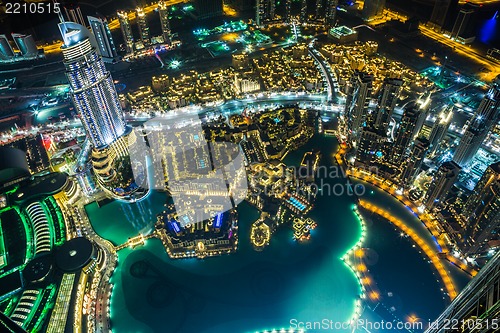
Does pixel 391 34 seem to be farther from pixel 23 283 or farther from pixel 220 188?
pixel 23 283

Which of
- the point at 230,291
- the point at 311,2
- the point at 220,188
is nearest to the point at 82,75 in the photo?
the point at 220,188

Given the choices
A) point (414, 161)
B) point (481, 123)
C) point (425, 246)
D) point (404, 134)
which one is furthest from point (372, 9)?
point (425, 246)

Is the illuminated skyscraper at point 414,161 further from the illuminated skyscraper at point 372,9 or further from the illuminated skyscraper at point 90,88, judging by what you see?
the illuminated skyscraper at point 372,9

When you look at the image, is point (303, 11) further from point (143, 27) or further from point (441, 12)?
point (143, 27)

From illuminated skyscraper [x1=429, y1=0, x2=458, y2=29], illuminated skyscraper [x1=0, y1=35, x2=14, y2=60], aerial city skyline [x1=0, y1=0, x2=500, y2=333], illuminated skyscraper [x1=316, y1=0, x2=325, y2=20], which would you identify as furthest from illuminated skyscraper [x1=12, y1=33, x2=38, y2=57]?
illuminated skyscraper [x1=429, y1=0, x2=458, y2=29]

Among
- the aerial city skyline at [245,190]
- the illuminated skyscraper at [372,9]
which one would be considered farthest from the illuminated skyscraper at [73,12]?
the illuminated skyscraper at [372,9]

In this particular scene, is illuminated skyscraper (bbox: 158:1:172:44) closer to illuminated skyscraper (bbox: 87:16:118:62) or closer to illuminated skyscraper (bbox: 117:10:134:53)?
illuminated skyscraper (bbox: 117:10:134:53)
